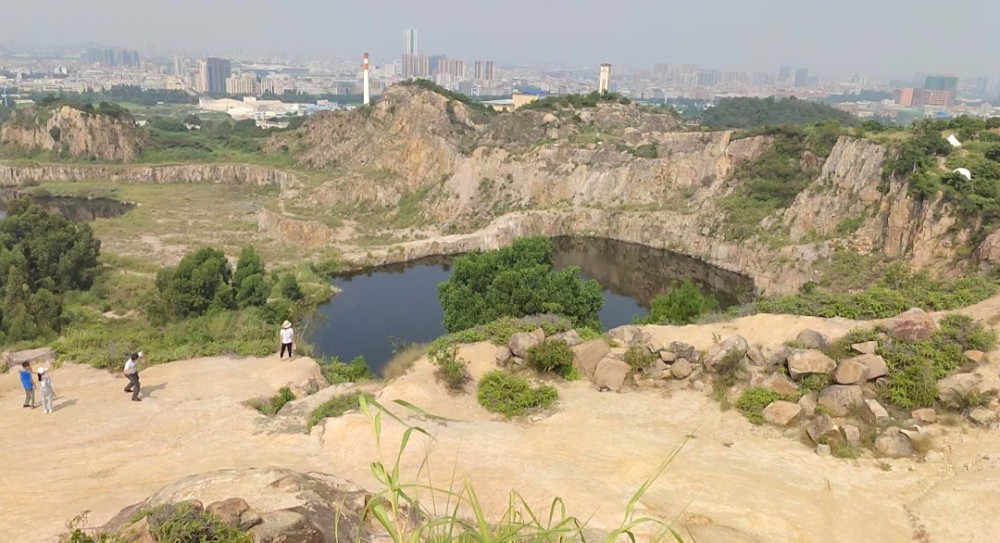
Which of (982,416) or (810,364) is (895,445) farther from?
(810,364)

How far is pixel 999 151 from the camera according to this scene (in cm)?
3606

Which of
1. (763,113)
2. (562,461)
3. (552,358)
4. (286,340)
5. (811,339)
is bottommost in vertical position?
(286,340)

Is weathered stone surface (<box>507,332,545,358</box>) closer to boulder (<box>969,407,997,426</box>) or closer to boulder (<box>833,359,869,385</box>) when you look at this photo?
boulder (<box>833,359,869,385</box>)

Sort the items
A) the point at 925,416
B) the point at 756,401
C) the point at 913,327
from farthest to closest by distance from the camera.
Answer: the point at 913,327, the point at 756,401, the point at 925,416

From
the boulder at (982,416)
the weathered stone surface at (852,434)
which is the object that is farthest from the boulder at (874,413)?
the boulder at (982,416)

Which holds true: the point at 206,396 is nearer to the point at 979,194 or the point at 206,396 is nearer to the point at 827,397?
the point at 827,397

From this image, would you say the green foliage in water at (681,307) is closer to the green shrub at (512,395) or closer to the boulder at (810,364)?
the boulder at (810,364)

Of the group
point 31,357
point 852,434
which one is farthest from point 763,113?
point 31,357

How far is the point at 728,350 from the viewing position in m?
15.5

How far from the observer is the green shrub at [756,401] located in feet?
45.6

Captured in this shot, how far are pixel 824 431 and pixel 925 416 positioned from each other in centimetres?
234

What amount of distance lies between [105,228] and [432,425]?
50.7m

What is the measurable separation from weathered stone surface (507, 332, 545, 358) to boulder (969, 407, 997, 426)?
947 centimetres

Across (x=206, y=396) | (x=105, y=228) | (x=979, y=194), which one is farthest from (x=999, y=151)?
(x=105, y=228)
